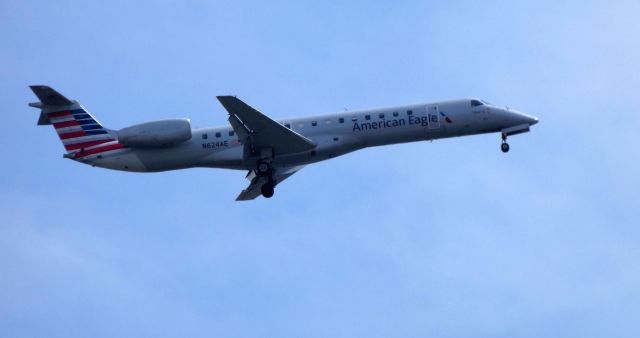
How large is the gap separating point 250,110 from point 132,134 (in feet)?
17.5

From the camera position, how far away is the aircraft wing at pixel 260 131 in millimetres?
42344

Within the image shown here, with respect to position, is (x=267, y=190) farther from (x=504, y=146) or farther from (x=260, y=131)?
(x=504, y=146)

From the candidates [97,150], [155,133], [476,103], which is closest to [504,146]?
[476,103]

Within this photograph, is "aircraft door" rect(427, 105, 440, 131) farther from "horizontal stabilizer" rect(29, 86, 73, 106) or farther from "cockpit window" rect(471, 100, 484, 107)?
"horizontal stabilizer" rect(29, 86, 73, 106)

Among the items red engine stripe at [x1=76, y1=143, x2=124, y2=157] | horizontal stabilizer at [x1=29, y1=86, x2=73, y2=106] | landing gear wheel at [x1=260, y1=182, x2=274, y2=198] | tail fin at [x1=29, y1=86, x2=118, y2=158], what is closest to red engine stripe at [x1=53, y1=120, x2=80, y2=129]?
tail fin at [x1=29, y1=86, x2=118, y2=158]

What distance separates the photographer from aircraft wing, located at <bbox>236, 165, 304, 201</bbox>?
47.2 meters

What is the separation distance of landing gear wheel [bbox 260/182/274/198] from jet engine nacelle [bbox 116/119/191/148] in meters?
4.09

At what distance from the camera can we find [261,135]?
4359 centimetres

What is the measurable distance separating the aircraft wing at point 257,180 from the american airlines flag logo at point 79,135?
19.2 ft

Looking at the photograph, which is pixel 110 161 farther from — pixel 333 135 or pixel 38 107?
pixel 333 135

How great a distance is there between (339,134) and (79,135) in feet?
34.7

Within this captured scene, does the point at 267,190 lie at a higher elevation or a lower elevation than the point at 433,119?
A: lower

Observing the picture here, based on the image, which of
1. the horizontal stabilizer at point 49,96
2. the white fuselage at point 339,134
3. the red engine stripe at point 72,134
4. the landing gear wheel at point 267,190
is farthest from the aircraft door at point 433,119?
the horizontal stabilizer at point 49,96

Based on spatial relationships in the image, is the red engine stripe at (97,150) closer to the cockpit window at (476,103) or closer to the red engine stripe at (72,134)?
the red engine stripe at (72,134)
